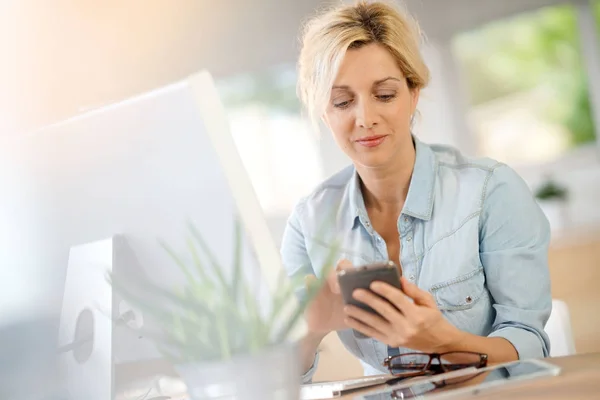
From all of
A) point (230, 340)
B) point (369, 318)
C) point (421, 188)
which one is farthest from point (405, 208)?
point (230, 340)

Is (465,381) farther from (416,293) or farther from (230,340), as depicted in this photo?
(230,340)

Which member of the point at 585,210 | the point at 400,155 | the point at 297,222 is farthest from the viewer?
the point at 585,210

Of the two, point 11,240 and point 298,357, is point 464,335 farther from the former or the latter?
point 11,240

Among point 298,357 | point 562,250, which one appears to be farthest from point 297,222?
point 562,250

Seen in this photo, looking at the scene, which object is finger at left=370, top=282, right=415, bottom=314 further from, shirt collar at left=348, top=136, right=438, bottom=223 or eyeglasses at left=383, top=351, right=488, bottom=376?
shirt collar at left=348, top=136, right=438, bottom=223

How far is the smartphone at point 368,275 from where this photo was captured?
1008 millimetres

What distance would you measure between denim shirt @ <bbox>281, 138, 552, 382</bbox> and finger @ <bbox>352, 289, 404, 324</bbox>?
34 centimetres

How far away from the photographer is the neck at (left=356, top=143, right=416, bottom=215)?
5.33 ft

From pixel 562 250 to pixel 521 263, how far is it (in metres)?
2.05

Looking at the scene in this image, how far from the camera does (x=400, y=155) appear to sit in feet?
5.28

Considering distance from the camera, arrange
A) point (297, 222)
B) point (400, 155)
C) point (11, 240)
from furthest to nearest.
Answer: point (297, 222), point (400, 155), point (11, 240)

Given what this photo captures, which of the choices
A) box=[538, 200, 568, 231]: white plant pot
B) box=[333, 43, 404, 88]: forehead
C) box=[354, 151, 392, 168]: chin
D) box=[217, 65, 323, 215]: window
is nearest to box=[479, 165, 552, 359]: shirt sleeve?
box=[354, 151, 392, 168]: chin

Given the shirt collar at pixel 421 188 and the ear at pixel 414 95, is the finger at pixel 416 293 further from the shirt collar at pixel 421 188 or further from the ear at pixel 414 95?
the ear at pixel 414 95

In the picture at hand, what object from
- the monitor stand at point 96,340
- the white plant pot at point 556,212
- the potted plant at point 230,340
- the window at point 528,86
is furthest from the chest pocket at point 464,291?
the window at point 528,86
